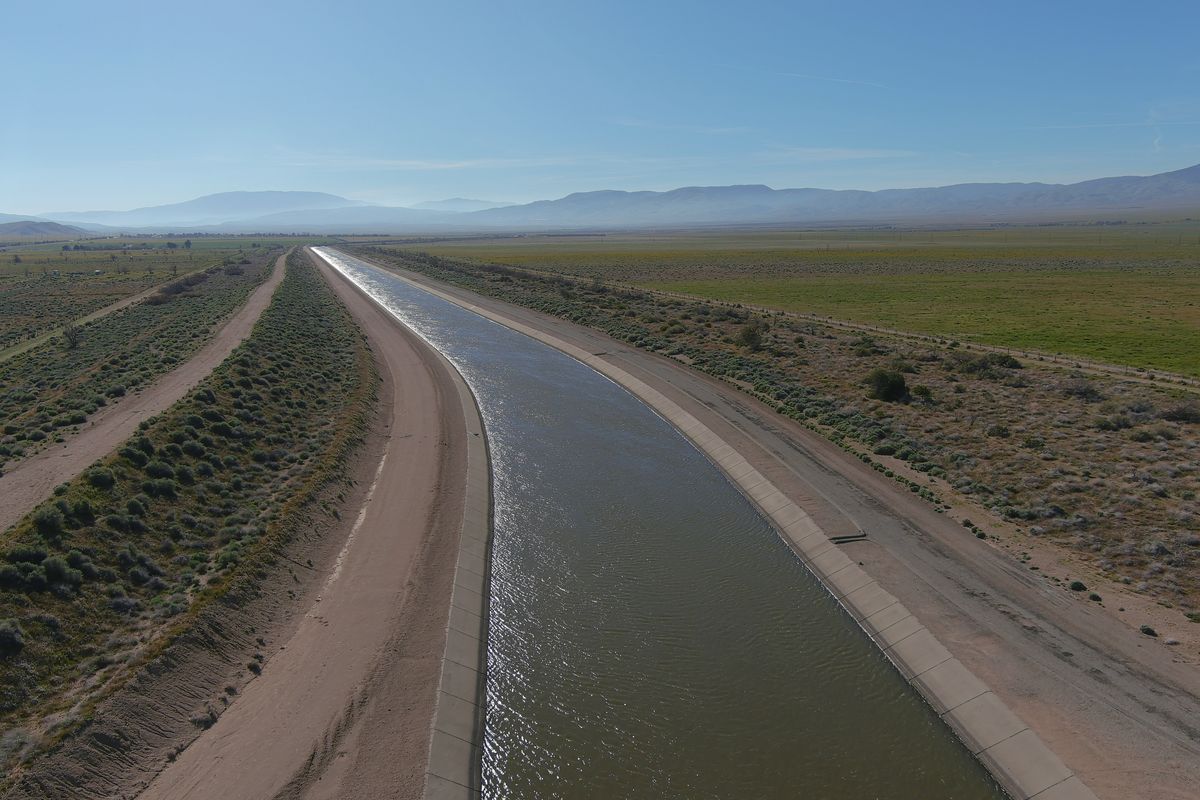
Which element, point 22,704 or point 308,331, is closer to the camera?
point 22,704

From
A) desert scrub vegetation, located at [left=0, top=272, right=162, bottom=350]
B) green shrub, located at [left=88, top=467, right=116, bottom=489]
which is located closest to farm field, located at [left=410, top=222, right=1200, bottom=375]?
green shrub, located at [left=88, top=467, right=116, bottom=489]

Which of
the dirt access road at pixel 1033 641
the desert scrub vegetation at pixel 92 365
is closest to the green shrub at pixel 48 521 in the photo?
the desert scrub vegetation at pixel 92 365

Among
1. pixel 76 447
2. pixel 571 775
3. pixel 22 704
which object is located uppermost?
pixel 76 447

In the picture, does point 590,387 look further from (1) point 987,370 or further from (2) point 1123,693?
(2) point 1123,693

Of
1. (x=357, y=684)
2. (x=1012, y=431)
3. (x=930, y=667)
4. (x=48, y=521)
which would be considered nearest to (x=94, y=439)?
(x=48, y=521)

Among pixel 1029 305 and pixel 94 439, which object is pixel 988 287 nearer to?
pixel 1029 305

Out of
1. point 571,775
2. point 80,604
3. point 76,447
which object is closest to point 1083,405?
point 571,775

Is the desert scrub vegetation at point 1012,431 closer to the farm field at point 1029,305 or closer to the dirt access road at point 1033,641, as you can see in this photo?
the dirt access road at point 1033,641
